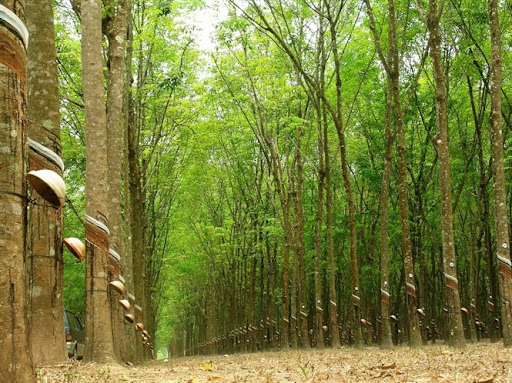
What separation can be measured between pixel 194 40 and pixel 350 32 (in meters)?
5.23

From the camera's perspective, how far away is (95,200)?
7.95m

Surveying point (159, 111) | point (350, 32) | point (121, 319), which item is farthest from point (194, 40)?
point (121, 319)

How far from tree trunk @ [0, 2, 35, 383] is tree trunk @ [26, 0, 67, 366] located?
293cm

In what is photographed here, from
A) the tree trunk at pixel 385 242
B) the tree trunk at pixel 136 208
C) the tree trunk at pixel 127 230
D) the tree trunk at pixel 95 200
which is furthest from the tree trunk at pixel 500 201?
the tree trunk at pixel 136 208

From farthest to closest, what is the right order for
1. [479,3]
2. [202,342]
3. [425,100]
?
[202,342] → [425,100] → [479,3]

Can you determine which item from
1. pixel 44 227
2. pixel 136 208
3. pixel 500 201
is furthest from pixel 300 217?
pixel 44 227

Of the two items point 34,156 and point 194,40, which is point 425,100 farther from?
point 34,156

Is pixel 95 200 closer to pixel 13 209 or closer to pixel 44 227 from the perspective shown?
pixel 44 227

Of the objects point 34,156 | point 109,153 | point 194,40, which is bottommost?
point 34,156

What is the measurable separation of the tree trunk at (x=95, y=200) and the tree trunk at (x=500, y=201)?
7484 millimetres

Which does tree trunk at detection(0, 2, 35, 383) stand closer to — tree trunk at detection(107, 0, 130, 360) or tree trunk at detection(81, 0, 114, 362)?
tree trunk at detection(81, 0, 114, 362)

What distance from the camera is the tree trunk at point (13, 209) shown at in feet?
9.13

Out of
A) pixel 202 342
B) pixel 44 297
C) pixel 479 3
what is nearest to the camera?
pixel 44 297

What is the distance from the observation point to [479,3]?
56.5 ft
